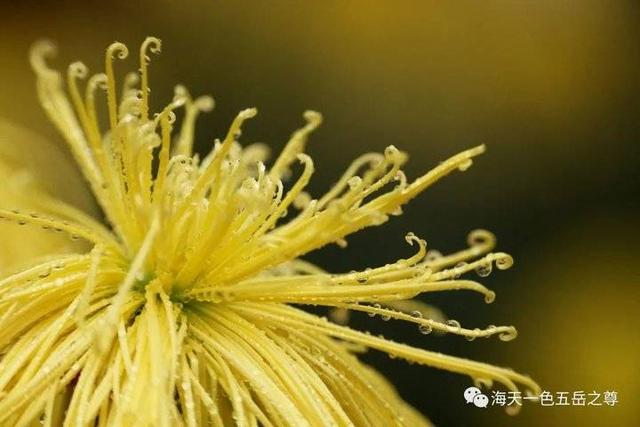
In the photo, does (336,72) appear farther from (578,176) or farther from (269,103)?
(578,176)

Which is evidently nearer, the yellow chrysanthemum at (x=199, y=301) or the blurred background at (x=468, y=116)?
the yellow chrysanthemum at (x=199, y=301)

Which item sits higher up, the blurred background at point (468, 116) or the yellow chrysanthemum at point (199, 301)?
the blurred background at point (468, 116)

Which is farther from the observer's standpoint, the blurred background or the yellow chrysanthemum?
the blurred background

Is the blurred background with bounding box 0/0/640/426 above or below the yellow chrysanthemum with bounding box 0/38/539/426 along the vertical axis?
above

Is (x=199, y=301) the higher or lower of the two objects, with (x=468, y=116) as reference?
lower
